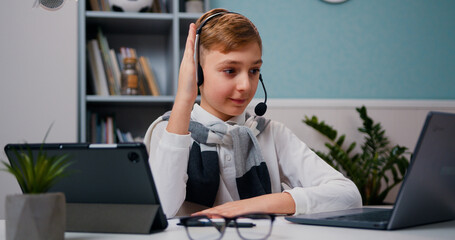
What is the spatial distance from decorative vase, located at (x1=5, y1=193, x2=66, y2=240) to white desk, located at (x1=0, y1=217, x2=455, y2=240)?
0.11 meters

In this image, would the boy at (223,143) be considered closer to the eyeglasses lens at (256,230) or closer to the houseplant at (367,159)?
the eyeglasses lens at (256,230)

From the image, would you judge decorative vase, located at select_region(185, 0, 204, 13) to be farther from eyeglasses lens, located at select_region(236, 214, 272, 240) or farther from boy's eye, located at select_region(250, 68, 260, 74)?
eyeglasses lens, located at select_region(236, 214, 272, 240)

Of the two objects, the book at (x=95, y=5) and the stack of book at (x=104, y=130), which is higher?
the book at (x=95, y=5)

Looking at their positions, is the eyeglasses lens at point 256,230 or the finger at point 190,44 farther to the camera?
the finger at point 190,44

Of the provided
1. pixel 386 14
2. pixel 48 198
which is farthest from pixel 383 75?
pixel 48 198

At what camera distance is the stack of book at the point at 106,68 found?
2.31 metres

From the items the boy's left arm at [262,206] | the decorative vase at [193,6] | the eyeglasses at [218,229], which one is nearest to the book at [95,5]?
the decorative vase at [193,6]

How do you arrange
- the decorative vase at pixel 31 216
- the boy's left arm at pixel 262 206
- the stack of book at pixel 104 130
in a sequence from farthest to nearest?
the stack of book at pixel 104 130
the boy's left arm at pixel 262 206
the decorative vase at pixel 31 216

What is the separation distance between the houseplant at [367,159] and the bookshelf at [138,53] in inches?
31.2

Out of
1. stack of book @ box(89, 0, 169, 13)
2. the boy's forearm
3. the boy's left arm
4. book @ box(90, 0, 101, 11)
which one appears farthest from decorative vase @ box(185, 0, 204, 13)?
the boy's left arm

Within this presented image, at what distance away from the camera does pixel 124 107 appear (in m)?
2.54

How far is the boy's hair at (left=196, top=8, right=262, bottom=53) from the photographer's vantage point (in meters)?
1.26

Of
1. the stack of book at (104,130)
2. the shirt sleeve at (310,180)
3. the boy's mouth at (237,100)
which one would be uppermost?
the boy's mouth at (237,100)

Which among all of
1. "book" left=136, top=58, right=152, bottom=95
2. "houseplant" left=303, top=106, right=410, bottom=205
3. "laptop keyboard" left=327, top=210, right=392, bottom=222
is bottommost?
"houseplant" left=303, top=106, right=410, bottom=205
